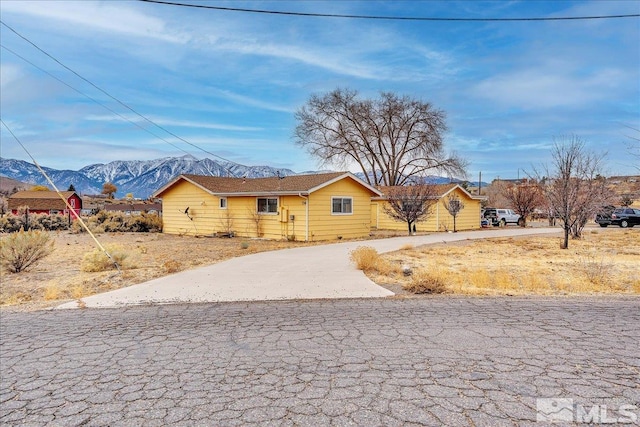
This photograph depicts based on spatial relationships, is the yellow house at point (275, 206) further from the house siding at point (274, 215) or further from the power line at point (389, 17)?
the power line at point (389, 17)

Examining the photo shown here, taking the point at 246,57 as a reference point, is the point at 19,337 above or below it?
below

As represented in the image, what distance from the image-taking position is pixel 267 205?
23.1 meters

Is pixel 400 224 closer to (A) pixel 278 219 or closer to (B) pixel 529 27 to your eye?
(A) pixel 278 219

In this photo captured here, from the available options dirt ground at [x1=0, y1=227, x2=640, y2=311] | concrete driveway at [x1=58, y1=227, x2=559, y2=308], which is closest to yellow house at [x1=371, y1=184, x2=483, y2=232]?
dirt ground at [x1=0, y1=227, x2=640, y2=311]

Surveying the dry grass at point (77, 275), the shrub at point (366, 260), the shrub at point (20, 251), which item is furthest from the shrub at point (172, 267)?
the shrub at point (366, 260)

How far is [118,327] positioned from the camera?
6.01 m

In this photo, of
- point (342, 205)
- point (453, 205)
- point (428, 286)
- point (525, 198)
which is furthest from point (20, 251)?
point (525, 198)

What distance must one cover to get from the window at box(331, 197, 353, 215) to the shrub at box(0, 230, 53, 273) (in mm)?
13491

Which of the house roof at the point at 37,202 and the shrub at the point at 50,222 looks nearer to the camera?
the shrub at the point at 50,222

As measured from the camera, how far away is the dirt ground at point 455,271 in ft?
28.6

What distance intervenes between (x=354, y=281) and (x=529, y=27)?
11.5 meters

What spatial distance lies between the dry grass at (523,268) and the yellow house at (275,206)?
6.15 metres

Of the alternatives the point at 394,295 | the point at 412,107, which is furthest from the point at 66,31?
the point at 412,107

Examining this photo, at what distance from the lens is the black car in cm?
3252
